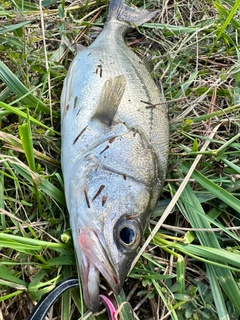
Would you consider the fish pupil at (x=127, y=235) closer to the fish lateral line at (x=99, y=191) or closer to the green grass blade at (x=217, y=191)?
the fish lateral line at (x=99, y=191)

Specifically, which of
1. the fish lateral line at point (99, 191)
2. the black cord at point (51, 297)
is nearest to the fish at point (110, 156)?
the fish lateral line at point (99, 191)

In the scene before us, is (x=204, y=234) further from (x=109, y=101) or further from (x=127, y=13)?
(x=127, y=13)

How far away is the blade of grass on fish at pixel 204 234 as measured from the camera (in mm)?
2461

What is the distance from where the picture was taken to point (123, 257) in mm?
2143

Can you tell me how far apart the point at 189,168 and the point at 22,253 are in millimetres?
1299

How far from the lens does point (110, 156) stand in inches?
96.0

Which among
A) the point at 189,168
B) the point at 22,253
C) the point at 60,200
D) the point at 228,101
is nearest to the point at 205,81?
the point at 228,101

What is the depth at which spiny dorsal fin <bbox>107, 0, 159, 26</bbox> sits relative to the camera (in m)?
3.56

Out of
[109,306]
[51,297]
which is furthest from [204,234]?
[51,297]

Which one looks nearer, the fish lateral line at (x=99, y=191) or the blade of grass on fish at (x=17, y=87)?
the fish lateral line at (x=99, y=191)

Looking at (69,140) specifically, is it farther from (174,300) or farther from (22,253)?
(174,300)

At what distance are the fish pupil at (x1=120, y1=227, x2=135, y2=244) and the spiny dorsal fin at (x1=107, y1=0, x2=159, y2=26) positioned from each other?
2.13m

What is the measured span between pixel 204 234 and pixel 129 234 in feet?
2.22

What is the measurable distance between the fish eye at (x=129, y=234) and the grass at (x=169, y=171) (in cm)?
21
